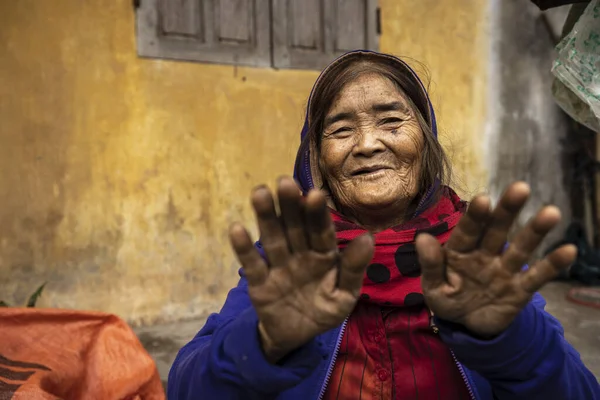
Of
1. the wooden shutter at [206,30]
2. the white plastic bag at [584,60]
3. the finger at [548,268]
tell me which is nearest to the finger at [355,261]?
the finger at [548,268]

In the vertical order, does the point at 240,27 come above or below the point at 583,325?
above

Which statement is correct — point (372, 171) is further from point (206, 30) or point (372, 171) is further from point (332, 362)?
point (206, 30)

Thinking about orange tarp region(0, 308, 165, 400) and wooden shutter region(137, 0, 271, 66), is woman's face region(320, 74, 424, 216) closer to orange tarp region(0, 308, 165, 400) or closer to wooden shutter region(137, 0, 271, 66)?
orange tarp region(0, 308, 165, 400)

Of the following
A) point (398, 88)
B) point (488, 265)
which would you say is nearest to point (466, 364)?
point (488, 265)

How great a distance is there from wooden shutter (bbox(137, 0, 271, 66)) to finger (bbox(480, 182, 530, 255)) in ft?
11.1

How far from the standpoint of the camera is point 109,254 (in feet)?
12.0

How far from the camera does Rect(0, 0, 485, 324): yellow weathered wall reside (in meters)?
3.36

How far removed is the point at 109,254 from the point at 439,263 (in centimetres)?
325

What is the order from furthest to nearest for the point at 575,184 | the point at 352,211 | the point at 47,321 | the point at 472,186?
1. the point at 575,184
2. the point at 472,186
3. the point at 47,321
4. the point at 352,211

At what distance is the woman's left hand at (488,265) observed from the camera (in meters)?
0.78

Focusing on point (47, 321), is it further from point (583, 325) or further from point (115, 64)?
point (583, 325)

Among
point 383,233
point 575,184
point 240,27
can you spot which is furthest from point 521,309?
point 575,184

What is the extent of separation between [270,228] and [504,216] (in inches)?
14.3

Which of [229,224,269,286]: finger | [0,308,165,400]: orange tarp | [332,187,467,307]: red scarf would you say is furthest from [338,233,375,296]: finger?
[0,308,165,400]: orange tarp
